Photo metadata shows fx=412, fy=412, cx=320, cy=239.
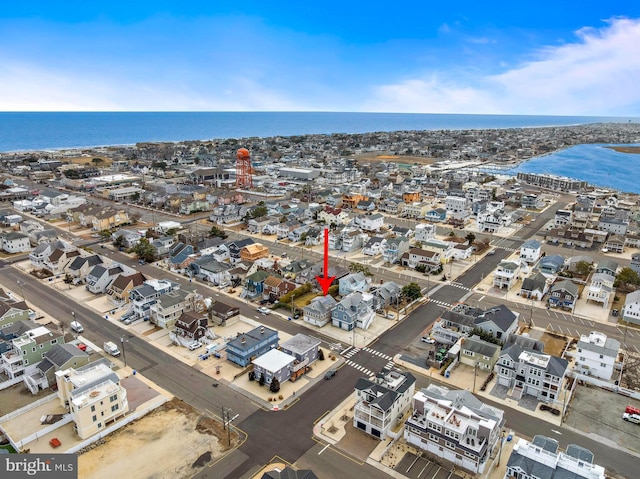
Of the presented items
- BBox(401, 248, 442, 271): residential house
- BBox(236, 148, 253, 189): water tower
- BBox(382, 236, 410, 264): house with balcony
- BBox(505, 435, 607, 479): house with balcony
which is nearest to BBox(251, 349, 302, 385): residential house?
BBox(505, 435, 607, 479): house with balcony

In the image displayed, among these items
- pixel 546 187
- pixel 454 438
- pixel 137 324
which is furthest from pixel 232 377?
pixel 546 187

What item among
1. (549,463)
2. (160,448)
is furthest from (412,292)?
(160,448)

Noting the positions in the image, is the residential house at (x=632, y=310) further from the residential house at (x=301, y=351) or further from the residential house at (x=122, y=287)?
the residential house at (x=122, y=287)

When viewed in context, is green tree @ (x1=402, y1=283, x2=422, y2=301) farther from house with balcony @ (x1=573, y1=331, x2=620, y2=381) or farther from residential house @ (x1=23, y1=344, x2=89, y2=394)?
residential house @ (x1=23, y1=344, x2=89, y2=394)

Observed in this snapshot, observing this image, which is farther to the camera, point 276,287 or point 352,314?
point 276,287

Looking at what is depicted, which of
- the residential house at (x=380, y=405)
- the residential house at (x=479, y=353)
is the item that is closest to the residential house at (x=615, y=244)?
the residential house at (x=479, y=353)

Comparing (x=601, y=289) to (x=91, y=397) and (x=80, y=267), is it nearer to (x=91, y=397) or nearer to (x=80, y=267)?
(x=91, y=397)
